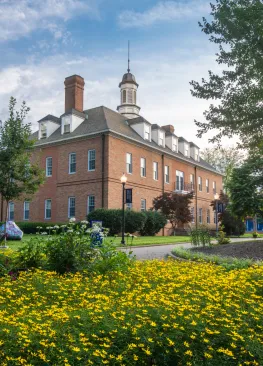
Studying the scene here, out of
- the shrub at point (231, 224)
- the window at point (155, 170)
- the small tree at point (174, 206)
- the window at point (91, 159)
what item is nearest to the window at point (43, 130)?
the window at point (91, 159)

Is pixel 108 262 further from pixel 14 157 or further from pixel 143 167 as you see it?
pixel 143 167

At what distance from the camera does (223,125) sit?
55.3 feet

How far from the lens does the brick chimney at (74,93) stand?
113ft

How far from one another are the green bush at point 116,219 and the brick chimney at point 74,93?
11477mm

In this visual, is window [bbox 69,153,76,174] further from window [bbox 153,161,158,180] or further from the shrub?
the shrub

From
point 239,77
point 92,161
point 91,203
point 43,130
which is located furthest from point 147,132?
point 239,77

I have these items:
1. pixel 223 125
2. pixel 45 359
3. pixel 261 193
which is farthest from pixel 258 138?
pixel 45 359

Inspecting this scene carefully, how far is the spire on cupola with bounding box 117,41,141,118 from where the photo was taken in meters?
39.9

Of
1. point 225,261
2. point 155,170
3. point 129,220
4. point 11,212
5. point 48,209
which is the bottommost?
point 225,261

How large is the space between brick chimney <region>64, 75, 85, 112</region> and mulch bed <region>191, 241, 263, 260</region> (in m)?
22.3

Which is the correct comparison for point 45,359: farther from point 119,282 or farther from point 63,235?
point 63,235

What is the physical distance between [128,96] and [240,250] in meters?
28.8

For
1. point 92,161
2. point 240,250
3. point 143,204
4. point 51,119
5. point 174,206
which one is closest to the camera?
point 240,250

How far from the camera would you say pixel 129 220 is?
27.1 metres
